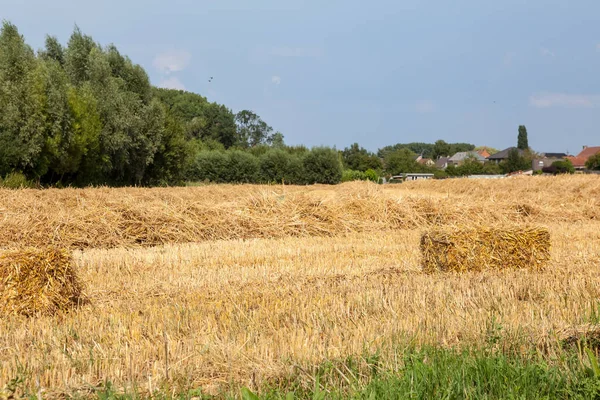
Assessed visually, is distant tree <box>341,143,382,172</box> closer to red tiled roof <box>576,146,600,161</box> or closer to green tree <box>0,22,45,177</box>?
red tiled roof <box>576,146,600,161</box>

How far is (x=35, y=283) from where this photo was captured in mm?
6352

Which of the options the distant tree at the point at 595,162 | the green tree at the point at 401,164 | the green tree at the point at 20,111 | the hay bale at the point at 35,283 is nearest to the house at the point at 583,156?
the distant tree at the point at 595,162

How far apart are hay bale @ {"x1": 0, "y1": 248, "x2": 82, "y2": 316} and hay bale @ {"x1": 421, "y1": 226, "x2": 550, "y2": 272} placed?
508cm

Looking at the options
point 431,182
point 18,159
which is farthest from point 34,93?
point 431,182

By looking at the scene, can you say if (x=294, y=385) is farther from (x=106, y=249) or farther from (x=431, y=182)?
(x=431, y=182)

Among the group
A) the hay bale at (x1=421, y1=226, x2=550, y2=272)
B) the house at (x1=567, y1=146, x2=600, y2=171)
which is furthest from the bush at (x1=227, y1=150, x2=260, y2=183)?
the house at (x1=567, y1=146, x2=600, y2=171)

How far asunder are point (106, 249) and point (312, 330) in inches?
310

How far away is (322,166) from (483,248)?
2118 inches

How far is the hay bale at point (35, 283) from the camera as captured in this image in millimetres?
6203

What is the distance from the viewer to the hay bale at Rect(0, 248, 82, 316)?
6203 millimetres

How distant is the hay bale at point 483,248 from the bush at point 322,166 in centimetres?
5307

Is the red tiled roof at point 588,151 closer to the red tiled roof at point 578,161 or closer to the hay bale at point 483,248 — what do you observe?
the red tiled roof at point 578,161

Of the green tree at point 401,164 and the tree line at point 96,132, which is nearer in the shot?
the tree line at point 96,132

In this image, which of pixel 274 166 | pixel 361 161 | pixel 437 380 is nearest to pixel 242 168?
pixel 274 166
